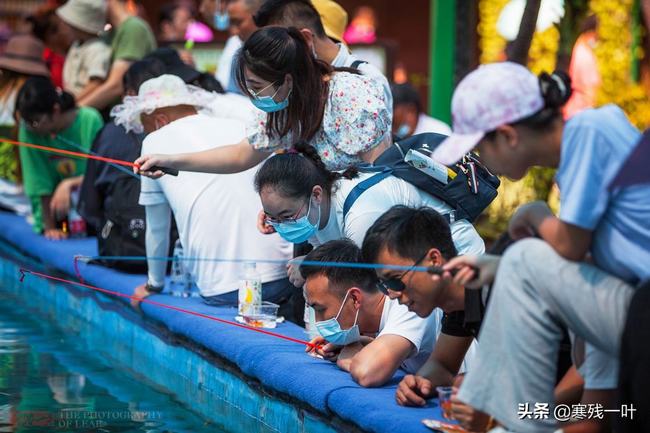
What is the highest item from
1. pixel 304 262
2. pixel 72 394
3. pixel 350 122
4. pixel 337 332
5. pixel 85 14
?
pixel 85 14

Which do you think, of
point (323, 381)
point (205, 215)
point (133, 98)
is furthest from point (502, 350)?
point (133, 98)

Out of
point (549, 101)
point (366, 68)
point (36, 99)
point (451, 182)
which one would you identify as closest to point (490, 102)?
point (549, 101)

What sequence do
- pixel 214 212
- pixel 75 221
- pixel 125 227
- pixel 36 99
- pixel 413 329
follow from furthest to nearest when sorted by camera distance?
pixel 75 221
pixel 36 99
pixel 125 227
pixel 214 212
pixel 413 329

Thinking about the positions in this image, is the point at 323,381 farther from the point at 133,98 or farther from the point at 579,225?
the point at 133,98

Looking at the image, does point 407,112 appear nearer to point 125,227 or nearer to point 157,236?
point 125,227

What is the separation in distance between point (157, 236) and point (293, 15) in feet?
4.46

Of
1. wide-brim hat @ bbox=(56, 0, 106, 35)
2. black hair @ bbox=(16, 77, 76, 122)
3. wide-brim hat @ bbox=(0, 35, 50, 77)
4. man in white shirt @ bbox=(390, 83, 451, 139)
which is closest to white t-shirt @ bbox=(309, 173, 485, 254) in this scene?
black hair @ bbox=(16, 77, 76, 122)

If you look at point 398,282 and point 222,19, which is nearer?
point 398,282

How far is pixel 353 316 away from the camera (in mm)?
4543

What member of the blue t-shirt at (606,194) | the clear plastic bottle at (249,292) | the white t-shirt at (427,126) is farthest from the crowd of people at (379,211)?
the white t-shirt at (427,126)

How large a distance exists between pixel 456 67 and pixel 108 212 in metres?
4.76

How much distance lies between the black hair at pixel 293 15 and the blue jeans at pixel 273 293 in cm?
116

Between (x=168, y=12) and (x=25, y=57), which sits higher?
(x=168, y=12)

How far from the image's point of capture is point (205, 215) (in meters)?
5.95
